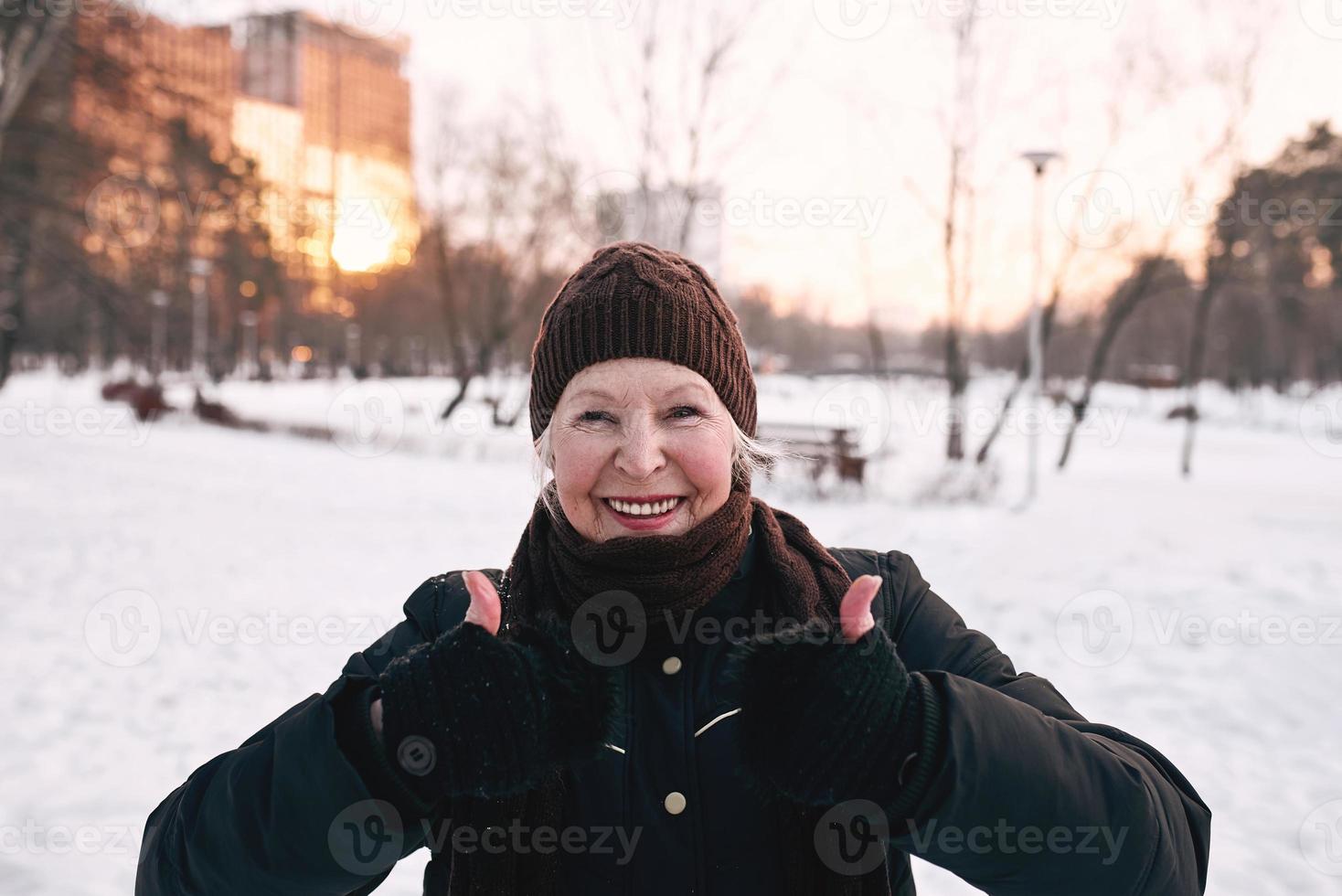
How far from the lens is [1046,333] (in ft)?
56.4

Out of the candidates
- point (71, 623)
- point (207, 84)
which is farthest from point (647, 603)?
point (207, 84)

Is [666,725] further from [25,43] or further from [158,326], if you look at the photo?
[158,326]

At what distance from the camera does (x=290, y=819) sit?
1.26 m

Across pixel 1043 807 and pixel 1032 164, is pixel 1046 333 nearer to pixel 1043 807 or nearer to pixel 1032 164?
pixel 1032 164

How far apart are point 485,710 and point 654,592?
0.37 meters

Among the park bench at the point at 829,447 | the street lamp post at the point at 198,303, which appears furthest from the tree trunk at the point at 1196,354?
the street lamp post at the point at 198,303

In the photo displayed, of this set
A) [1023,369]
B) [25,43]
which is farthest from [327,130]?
[1023,369]

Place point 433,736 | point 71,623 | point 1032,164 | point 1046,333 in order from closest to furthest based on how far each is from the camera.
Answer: point 433,736, point 71,623, point 1032,164, point 1046,333

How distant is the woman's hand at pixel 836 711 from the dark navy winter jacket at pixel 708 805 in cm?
5

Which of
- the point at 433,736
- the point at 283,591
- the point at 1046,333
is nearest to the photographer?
the point at 433,736

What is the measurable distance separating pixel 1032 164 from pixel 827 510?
5.61 meters

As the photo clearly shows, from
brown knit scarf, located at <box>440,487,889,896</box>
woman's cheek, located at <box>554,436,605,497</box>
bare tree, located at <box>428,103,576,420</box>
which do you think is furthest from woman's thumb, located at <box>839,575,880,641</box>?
bare tree, located at <box>428,103,576,420</box>

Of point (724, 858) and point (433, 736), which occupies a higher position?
point (433, 736)

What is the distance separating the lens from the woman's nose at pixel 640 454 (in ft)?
4.94
